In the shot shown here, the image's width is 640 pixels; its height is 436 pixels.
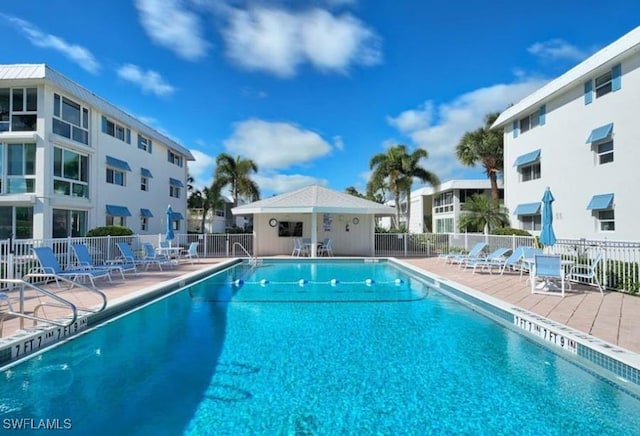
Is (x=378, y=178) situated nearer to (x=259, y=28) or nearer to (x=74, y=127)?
(x=259, y=28)

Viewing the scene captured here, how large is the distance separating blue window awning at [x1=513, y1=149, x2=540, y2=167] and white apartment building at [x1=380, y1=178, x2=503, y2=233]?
6.60 metres

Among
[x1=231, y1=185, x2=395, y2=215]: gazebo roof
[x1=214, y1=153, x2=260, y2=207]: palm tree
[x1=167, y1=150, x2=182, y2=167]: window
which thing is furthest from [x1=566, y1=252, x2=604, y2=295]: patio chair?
[x1=167, y1=150, x2=182, y2=167]: window

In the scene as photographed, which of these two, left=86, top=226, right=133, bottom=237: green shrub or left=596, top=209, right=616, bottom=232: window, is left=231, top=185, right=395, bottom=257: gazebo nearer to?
left=86, top=226, right=133, bottom=237: green shrub

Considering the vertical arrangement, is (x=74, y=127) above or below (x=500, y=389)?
above

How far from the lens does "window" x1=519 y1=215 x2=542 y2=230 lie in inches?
740

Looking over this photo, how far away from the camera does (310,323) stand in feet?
24.5

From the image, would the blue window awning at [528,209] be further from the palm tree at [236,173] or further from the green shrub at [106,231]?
the palm tree at [236,173]

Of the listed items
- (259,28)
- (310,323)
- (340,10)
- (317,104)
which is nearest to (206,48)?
(259,28)

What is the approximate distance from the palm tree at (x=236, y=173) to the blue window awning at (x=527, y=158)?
21199 mm

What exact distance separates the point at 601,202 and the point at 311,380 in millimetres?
15229

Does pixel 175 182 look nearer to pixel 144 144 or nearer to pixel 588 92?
pixel 144 144

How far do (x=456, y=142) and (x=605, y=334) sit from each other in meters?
26.2

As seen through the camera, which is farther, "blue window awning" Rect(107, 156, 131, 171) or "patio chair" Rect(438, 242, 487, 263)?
"blue window awning" Rect(107, 156, 131, 171)

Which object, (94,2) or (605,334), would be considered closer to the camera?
(605,334)
